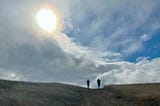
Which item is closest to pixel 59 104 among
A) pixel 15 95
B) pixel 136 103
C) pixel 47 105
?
pixel 47 105

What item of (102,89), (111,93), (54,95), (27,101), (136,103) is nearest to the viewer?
(27,101)

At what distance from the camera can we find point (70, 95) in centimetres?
6594

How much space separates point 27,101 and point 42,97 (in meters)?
5.54

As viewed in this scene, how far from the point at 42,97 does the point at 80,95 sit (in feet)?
29.9

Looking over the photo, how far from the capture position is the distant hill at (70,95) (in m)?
57.4

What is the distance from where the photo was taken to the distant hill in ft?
188

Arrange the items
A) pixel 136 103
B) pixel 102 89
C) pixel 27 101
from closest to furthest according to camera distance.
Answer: pixel 27 101 < pixel 136 103 < pixel 102 89

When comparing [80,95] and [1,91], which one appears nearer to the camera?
[1,91]

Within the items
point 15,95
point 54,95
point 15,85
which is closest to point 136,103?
point 54,95

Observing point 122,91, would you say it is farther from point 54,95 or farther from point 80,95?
point 54,95

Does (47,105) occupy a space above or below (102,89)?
below

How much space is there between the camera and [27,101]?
2210 inches

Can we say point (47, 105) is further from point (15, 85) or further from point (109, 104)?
point (15, 85)

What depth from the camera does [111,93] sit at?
69.6 meters
